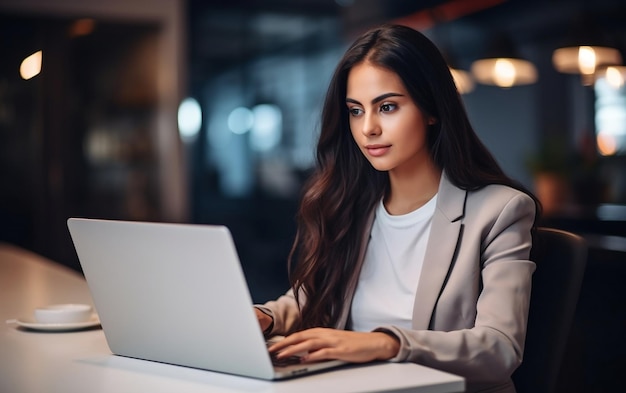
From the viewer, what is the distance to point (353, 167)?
6.86 ft

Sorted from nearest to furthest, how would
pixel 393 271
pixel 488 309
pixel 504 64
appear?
pixel 488 309 < pixel 393 271 < pixel 504 64

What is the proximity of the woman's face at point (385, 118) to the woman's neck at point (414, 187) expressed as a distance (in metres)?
0.14

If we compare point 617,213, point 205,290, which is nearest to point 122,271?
point 205,290

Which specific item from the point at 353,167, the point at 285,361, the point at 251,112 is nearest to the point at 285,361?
the point at 285,361

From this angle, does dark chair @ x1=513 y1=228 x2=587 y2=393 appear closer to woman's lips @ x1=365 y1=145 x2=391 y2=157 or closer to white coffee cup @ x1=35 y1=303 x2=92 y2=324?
woman's lips @ x1=365 y1=145 x2=391 y2=157

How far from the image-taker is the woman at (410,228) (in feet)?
5.05

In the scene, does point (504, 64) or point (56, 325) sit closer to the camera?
point (56, 325)

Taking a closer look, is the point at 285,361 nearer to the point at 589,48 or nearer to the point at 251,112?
the point at 589,48

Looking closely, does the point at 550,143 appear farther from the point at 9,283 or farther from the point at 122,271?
the point at 122,271

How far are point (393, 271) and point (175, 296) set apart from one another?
0.72 metres

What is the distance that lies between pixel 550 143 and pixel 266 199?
3.12 metres

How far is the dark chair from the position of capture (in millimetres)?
1655

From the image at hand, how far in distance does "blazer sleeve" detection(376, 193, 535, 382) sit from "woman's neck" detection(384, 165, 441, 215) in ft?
0.69

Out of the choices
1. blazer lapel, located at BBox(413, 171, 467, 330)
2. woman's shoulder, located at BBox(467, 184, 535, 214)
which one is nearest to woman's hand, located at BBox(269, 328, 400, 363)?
blazer lapel, located at BBox(413, 171, 467, 330)
